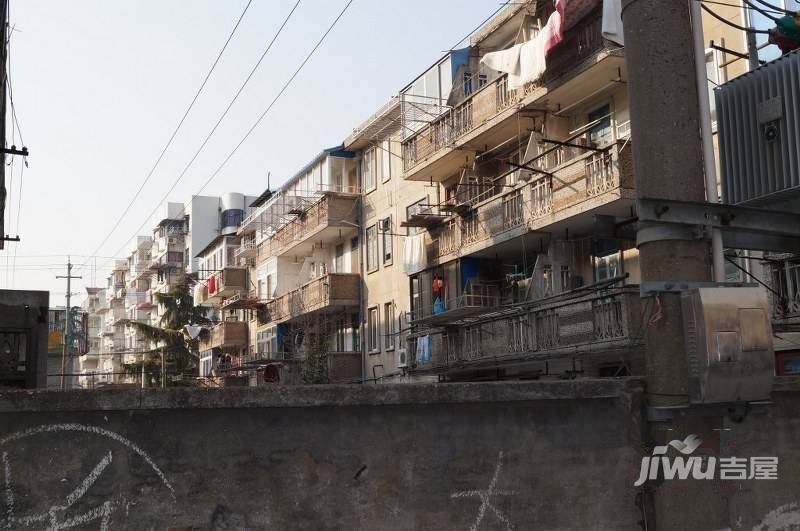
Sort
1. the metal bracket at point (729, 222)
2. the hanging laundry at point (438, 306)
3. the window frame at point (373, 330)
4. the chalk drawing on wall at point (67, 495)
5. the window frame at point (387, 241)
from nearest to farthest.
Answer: the chalk drawing on wall at point (67, 495)
the metal bracket at point (729, 222)
the hanging laundry at point (438, 306)
the window frame at point (387, 241)
the window frame at point (373, 330)

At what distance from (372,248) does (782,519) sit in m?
30.6

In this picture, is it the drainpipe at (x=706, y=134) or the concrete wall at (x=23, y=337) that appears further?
the concrete wall at (x=23, y=337)

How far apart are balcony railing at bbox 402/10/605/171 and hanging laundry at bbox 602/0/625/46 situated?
90.3 inches

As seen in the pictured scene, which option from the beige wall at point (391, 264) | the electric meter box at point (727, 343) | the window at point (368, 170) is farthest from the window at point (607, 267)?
the window at point (368, 170)

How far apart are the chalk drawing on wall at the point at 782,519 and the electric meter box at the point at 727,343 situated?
Answer: 1707 millimetres

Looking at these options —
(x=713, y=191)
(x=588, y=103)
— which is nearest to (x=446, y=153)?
(x=588, y=103)

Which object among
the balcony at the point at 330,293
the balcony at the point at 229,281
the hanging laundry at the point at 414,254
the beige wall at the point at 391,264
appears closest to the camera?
the hanging laundry at the point at 414,254

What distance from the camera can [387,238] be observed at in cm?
3725

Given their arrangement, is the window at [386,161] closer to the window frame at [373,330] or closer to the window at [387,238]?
the window at [387,238]

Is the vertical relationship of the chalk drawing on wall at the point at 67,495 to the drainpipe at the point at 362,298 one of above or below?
below

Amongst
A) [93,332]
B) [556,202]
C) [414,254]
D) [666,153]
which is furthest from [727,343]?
[93,332]

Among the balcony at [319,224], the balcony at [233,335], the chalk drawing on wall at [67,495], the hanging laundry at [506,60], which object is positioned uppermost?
the hanging laundry at [506,60]

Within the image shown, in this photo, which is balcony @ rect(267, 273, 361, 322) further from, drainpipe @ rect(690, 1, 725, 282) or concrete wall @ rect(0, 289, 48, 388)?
drainpipe @ rect(690, 1, 725, 282)

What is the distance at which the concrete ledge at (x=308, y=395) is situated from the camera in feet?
20.9
